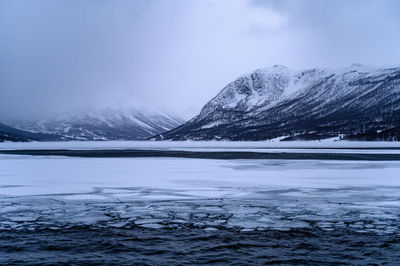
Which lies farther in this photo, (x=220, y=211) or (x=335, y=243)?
(x=220, y=211)

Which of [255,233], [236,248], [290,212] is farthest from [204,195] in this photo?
[236,248]

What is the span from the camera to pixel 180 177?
29.3 meters

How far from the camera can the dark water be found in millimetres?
10094

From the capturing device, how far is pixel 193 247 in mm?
11141

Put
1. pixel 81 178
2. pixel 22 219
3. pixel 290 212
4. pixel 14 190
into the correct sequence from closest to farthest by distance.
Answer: pixel 22 219
pixel 290 212
pixel 14 190
pixel 81 178

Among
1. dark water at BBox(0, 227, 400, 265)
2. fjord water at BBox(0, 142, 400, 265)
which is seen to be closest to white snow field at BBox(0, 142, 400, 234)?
fjord water at BBox(0, 142, 400, 265)

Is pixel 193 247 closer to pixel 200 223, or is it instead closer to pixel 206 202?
pixel 200 223

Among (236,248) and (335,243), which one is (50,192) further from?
(335,243)

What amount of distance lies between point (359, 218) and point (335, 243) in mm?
3802

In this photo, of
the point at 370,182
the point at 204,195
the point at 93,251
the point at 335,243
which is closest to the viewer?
the point at 93,251

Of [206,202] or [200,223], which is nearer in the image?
[200,223]

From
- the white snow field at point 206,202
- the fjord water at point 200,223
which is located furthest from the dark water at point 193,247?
the white snow field at point 206,202

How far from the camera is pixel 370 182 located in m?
25.5

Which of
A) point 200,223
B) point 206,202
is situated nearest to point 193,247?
point 200,223
